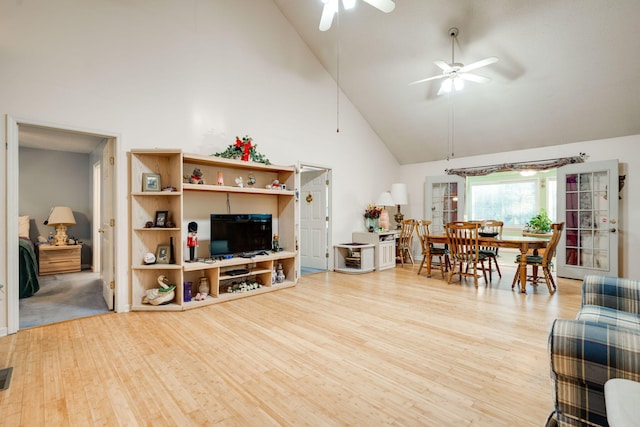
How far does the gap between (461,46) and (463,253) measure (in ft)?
10.2

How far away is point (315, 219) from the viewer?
608cm

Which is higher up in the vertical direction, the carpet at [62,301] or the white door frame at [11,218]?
the white door frame at [11,218]

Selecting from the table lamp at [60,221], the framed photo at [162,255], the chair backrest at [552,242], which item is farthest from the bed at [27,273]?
the chair backrest at [552,242]

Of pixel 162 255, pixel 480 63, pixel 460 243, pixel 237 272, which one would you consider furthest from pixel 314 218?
pixel 480 63

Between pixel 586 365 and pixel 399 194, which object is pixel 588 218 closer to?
pixel 399 194

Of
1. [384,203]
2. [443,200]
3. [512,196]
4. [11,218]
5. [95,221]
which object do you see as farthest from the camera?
[512,196]

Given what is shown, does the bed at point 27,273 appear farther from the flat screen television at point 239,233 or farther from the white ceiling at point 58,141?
the flat screen television at point 239,233

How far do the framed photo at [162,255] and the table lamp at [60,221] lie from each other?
3493 millimetres

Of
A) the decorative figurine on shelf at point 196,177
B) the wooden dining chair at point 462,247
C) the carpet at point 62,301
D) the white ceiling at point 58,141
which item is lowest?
the carpet at point 62,301

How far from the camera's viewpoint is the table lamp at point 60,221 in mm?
5695

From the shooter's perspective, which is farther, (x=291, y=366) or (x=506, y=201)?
(x=506, y=201)

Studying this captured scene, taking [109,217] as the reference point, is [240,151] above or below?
above

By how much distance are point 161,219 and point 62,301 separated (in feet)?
5.78

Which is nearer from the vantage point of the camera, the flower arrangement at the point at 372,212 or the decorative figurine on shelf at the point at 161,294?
the decorative figurine on shelf at the point at 161,294
